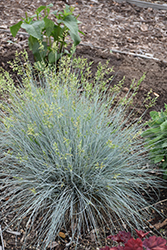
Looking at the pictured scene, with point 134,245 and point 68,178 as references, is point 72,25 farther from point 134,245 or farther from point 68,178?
point 134,245

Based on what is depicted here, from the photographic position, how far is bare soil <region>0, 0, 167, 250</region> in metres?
3.44

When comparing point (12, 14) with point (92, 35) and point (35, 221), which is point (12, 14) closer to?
point (92, 35)

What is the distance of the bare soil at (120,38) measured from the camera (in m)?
3.44

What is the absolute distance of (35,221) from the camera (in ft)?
6.26

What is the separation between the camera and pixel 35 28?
2.79 meters

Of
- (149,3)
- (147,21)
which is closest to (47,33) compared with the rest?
(147,21)

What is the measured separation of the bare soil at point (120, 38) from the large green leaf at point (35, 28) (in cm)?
85

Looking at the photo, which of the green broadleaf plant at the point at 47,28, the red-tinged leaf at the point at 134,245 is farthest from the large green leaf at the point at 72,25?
the red-tinged leaf at the point at 134,245

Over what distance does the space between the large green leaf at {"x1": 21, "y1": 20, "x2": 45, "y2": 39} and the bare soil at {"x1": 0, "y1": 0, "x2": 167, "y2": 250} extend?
849 mm

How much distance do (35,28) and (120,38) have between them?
6.26ft

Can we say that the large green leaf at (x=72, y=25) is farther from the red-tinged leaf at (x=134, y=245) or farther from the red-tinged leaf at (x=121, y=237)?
the red-tinged leaf at (x=134, y=245)


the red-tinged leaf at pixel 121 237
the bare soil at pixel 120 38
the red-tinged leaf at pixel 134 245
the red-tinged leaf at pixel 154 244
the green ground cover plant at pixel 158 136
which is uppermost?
the bare soil at pixel 120 38

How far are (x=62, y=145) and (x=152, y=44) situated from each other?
10.1 ft

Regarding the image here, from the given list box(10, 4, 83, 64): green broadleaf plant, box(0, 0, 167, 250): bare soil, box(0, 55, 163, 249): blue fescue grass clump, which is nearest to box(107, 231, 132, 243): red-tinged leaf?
box(0, 55, 163, 249): blue fescue grass clump
